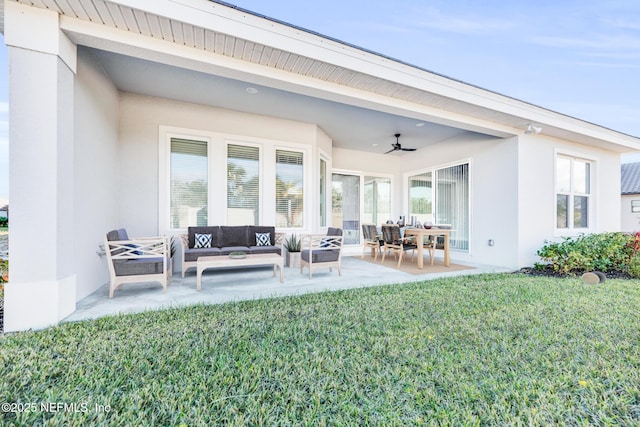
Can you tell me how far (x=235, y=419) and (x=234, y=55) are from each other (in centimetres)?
367

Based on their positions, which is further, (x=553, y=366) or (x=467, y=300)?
(x=467, y=300)

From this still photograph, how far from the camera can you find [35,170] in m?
2.59

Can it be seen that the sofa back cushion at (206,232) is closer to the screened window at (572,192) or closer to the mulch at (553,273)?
the mulch at (553,273)

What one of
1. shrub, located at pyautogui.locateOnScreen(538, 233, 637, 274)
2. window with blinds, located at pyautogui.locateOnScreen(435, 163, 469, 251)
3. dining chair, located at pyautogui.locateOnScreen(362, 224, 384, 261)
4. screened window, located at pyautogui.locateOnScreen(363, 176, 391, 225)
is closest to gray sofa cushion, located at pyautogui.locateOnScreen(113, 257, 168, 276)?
dining chair, located at pyautogui.locateOnScreen(362, 224, 384, 261)

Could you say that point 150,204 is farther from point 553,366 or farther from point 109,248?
point 553,366

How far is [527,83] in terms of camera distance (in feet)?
28.1

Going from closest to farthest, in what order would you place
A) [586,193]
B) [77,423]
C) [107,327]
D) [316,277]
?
[77,423] → [107,327] → [316,277] → [586,193]

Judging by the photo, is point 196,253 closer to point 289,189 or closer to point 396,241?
point 289,189

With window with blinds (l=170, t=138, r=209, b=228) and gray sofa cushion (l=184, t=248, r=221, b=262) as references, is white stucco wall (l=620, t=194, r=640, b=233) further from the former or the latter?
window with blinds (l=170, t=138, r=209, b=228)

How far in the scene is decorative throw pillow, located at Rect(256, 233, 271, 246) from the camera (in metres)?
5.54

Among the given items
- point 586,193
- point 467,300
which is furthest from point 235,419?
point 586,193

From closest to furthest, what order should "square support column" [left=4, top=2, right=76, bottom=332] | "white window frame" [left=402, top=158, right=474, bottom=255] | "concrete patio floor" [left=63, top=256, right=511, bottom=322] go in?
"square support column" [left=4, top=2, right=76, bottom=332]
"concrete patio floor" [left=63, top=256, right=511, bottom=322]
"white window frame" [left=402, top=158, right=474, bottom=255]

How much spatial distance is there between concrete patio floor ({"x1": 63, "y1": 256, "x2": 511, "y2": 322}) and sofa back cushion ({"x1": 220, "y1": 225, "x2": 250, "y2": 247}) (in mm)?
533

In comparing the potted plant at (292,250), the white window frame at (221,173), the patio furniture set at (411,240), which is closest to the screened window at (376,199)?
the patio furniture set at (411,240)
